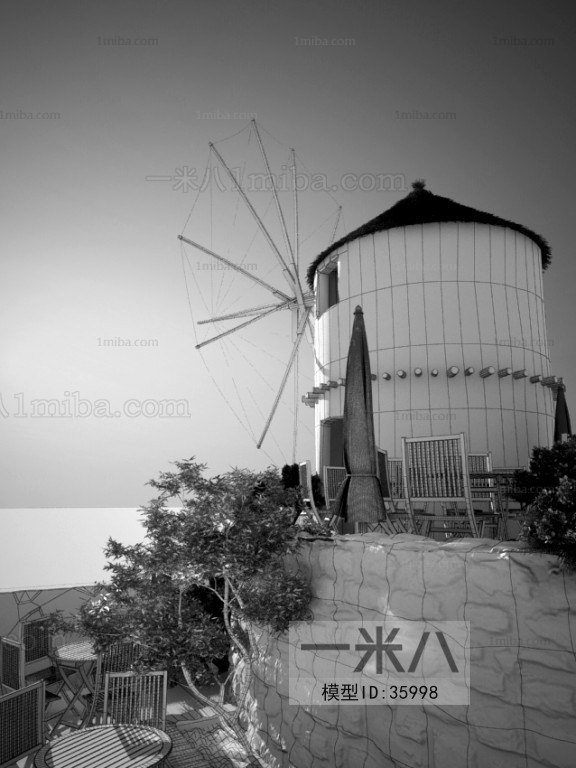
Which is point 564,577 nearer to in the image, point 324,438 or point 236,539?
point 236,539

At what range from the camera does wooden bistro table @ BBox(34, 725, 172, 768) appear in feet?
14.5

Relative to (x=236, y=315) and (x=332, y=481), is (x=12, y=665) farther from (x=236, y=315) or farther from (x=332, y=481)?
(x=236, y=315)

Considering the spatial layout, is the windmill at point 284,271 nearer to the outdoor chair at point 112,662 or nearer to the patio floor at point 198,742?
the patio floor at point 198,742

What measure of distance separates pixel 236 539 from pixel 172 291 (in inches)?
1829

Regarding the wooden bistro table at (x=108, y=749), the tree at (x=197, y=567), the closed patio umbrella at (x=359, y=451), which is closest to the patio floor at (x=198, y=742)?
the wooden bistro table at (x=108, y=749)

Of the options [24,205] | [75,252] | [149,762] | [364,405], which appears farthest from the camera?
[24,205]

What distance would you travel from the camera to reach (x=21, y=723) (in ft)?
16.5

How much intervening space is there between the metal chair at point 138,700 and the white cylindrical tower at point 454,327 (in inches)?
275

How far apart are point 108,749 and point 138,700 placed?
3.76ft

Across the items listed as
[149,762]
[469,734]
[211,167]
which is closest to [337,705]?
[469,734]

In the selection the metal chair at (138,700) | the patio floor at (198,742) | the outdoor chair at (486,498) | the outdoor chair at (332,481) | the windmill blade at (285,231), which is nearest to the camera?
the metal chair at (138,700)

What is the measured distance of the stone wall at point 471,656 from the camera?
413 cm

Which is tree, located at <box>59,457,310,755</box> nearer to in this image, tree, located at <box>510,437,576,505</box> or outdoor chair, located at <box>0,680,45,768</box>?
outdoor chair, located at <box>0,680,45,768</box>

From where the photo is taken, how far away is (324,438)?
13805mm
